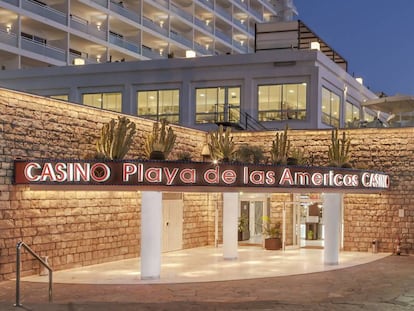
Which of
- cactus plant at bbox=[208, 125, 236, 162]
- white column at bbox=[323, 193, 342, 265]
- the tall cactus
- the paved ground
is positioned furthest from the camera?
the tall cactus

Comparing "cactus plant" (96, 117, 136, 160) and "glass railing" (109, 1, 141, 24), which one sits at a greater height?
"glass railing" (109, 1, 141, 24)

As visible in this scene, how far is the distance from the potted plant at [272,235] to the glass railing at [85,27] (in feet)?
94.3

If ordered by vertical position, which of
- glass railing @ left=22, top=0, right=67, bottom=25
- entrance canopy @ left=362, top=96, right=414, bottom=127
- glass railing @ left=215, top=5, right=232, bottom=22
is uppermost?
glass railing @ left=215, top=5, right=232, bottom=22

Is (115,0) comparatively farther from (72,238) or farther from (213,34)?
(72,238)

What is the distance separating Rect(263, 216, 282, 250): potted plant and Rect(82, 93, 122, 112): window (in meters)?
13.1

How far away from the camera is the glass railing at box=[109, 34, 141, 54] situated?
2192 inches

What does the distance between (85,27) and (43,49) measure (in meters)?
5.23

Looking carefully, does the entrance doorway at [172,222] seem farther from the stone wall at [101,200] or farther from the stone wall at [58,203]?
the stone wall at [58,203]

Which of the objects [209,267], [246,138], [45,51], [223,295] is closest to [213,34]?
[45,51]

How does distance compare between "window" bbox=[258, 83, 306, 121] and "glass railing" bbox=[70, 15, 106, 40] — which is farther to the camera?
"glass railing" bbox=[70, 15, 106, 40]

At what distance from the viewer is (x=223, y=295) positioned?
15883 millimetres

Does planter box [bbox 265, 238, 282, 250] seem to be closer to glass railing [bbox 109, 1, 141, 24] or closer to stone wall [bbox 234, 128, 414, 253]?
stone wall [bbox 234, 128, 414, 253]

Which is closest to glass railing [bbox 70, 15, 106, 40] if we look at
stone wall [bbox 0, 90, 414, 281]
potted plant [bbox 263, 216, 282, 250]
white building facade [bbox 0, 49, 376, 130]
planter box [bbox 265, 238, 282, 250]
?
white building facade [bbox 0, 49, 376, 130]

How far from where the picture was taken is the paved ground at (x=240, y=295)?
46.9 feet
